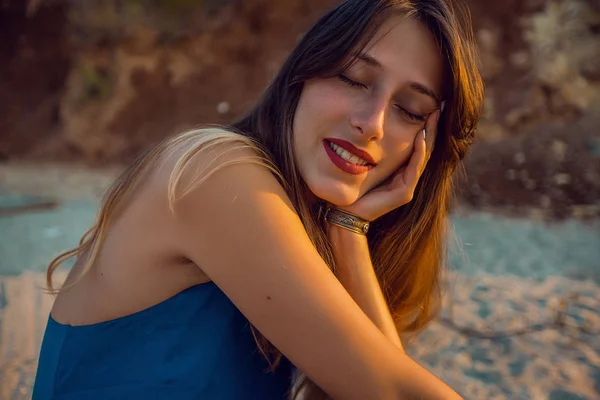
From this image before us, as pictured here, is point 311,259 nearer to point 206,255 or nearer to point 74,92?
point 206,255

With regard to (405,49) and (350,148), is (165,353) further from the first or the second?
(405,49)

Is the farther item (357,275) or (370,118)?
(357,275)

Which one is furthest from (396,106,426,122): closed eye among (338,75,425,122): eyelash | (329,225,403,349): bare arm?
(329,225,403,349): bare arm

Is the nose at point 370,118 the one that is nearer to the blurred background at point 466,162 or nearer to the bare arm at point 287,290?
the bare arm at point 287,290

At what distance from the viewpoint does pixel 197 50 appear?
11.4 metres

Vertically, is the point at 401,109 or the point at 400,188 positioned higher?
the point at 401,109

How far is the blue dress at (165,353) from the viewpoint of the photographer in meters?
1.27

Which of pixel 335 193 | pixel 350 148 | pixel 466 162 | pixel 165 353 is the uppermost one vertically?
pixel 350 148

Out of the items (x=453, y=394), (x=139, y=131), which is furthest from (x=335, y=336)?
(x=139, y=131)

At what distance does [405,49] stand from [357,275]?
1.86 feet

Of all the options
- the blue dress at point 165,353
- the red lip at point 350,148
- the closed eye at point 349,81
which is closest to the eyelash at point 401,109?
the closed eye at point 349,81

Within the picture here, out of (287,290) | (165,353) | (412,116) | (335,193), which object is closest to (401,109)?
(412,116)

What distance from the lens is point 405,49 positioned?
1.36 metres

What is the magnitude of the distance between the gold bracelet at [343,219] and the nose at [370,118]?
9.9 inches
